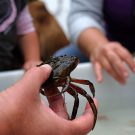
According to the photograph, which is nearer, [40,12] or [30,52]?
[30,52]

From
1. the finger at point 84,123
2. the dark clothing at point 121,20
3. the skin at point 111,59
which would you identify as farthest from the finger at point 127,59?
the finger at point 84,123

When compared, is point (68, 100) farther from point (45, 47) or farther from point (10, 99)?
point (45, 47)

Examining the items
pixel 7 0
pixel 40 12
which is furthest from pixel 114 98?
pixel 40 12

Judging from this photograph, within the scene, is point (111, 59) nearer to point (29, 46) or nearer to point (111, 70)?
point (111, 70)

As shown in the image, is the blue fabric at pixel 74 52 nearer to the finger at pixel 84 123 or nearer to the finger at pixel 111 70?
the finger at pixel 111 70

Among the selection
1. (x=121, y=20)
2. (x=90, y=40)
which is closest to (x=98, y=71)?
(x=90, y=40)

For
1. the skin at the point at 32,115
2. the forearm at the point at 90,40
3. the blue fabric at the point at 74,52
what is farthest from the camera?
the blue fabric at the point at 74,52

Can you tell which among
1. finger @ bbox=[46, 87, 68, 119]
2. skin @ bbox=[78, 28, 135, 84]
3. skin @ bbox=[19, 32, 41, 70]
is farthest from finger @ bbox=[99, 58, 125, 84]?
finger @ bbox=[46, 87, 68, 119]
